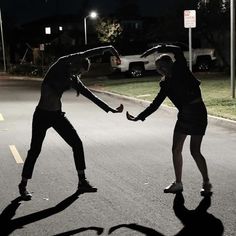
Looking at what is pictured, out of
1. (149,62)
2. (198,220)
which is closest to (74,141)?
(198,220)

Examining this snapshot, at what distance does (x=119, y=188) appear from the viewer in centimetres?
701

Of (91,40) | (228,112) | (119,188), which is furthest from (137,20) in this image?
(119,188)

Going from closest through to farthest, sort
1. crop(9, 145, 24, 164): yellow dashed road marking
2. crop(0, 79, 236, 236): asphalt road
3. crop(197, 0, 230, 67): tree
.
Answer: crop(0, 79, 236, 236): asphalt road → crop(9, 145, 24, 164): yellow dashed road marking → crop(197, 0, 230, 67): tree

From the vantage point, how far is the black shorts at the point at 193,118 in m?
6.30

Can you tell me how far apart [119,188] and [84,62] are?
5.59 feet

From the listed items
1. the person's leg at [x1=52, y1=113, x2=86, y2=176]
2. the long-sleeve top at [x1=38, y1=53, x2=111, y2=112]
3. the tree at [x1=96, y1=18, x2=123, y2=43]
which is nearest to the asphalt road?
the person's leg at [x1=52, y1=113, x2=86, y2=176]

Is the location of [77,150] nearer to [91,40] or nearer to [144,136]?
[144,136]

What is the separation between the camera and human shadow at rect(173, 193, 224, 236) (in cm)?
526

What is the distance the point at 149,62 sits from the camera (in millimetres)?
30422

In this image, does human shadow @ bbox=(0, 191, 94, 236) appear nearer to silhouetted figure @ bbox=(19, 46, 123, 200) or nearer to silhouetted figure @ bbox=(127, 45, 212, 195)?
silhouetted figure @ bbox=(19, 46, 123, 200)

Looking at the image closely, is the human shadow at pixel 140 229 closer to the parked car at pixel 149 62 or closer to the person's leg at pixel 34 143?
the person's leg at pixel 34 143

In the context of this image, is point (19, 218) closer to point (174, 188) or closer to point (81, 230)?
point (81, 230)

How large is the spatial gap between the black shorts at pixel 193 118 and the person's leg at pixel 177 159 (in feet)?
0.47

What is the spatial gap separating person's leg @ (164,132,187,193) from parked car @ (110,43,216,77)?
22.6m
